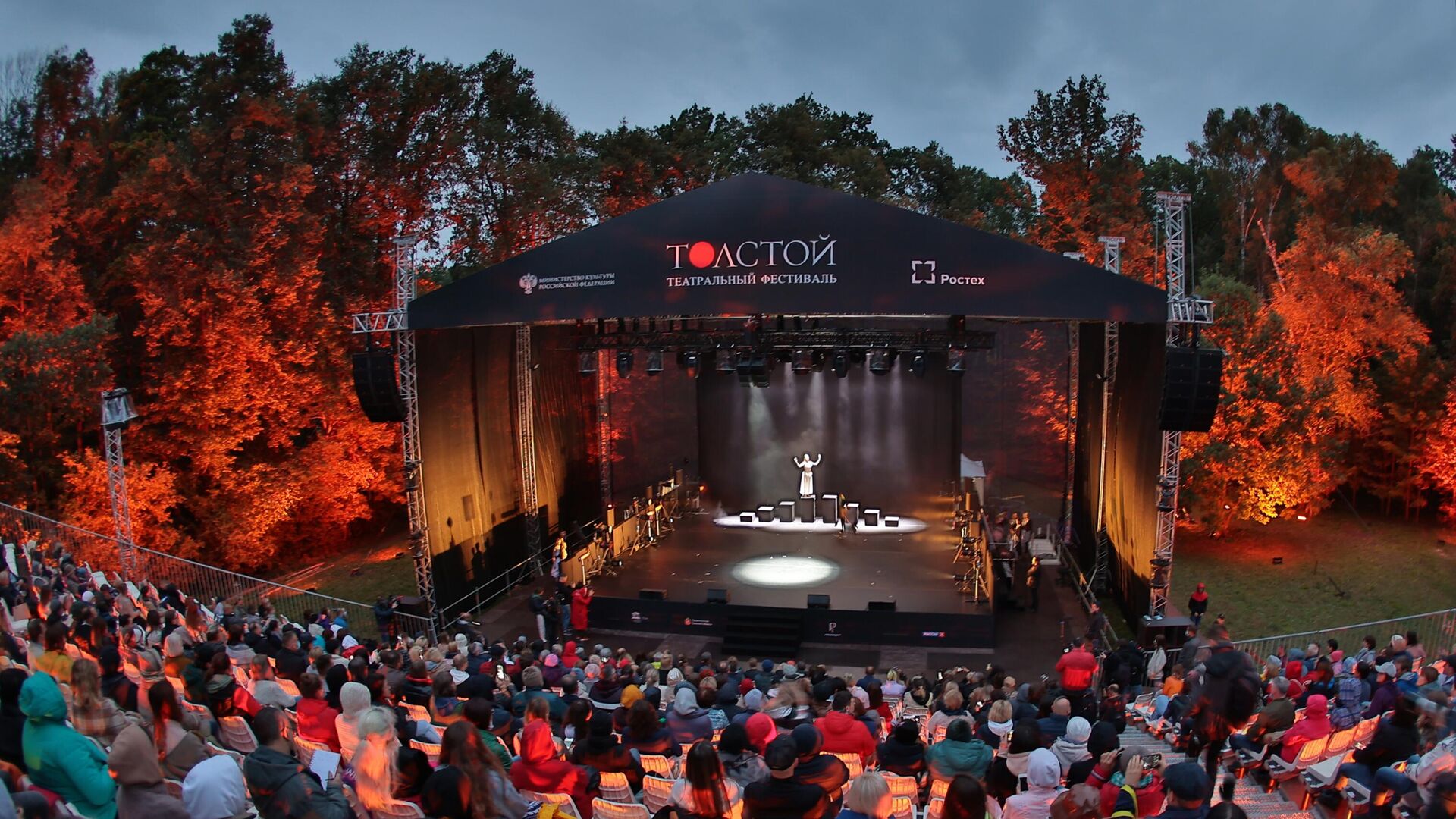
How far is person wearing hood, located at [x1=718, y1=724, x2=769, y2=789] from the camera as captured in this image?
4.71 meters

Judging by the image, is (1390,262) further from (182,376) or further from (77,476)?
(77,476)

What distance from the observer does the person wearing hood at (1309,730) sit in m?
6.18

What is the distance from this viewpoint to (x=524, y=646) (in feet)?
34.0

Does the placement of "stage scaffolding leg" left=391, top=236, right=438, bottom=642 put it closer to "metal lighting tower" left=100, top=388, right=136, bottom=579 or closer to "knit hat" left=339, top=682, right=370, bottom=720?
"metal lighting tower" left=100, top=388, right=136, bottom=579

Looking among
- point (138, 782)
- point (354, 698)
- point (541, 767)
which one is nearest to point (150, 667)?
point (354, 698)

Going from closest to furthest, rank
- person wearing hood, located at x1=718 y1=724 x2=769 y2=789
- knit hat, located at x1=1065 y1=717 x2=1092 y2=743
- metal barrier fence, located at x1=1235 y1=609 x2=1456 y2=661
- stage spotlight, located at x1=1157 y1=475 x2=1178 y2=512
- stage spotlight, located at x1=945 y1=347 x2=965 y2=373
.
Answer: person wearing hood, located at x1=718 y1=724 x2=769 y2=789 → knit hat, located at x1=1065 y1=717 x2=1092 y2=743 → metal barrier fence, located at x1=1235 y1=609 x2=1456 y2=661 → stage spotlight, located at x1=1157 y1=475 x2=1178 y2=512 → stage spotlight, located at x1=945 y1=347 x2=965 y2=373

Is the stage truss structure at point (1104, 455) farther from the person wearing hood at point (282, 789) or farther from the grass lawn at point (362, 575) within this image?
the person wearing hood at point (282, 789)

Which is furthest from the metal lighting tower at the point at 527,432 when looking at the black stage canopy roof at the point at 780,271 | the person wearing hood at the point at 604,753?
the person wearing hood at the point at 604,753

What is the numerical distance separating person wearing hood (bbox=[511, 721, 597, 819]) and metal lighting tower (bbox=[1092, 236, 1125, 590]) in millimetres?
13491

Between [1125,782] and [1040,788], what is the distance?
2.61 ft

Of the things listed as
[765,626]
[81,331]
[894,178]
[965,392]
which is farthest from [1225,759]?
[894,178]

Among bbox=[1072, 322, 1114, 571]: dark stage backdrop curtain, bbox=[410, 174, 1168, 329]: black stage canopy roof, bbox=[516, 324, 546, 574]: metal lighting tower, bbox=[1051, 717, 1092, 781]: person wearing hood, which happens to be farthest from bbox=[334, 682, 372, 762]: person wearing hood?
bbox=[1072, 322, 1114, 571]: dark stage backdrop curtain

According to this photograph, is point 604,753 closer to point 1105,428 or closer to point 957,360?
point 957,360

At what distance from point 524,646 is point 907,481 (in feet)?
42.6
